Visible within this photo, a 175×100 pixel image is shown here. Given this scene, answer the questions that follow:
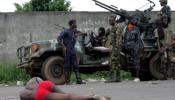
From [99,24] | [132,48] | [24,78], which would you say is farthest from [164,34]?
[99,24]

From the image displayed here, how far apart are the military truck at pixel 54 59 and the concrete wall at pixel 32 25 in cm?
588

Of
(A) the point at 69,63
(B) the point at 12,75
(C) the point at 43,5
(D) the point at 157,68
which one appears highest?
(C) the point at 43,5

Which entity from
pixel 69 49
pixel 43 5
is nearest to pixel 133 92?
pixel 69 49

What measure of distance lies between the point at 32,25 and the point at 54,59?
7299mm

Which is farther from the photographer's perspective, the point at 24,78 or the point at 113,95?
the point at 24,78

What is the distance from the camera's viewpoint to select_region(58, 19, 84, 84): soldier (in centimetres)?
1522

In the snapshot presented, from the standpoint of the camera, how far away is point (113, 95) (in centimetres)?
1108

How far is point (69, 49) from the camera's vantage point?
1534 cm

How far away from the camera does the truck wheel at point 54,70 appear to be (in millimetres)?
15828

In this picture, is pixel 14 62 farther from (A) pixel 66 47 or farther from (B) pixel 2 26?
(A) pixel 66 47

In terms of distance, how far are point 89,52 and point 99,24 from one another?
23.2 ft

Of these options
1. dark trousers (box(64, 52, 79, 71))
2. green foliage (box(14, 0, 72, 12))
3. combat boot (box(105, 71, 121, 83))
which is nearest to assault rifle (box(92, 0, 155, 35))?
combat boot (box(105, 71, 121, 83))

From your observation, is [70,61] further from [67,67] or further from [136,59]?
[136,59]

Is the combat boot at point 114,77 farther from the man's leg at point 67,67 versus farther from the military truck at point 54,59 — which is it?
the man's leg at point 67,67
